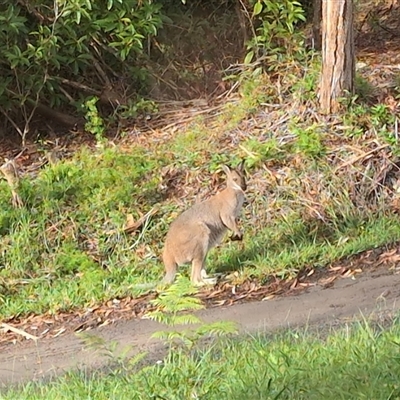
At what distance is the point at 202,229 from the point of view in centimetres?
935

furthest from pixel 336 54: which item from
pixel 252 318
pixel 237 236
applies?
pixel 252 318

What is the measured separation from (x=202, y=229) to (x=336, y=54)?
11.3 feet

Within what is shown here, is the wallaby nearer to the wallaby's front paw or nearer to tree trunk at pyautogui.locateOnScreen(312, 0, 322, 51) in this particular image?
the wallaby's front paw

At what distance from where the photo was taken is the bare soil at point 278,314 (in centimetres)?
750

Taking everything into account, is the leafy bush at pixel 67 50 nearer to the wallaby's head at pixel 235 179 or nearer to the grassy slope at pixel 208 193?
the grassy slope at pixel 208 193

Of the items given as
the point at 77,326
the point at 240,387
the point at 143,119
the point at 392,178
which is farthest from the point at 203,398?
the point at 143,119

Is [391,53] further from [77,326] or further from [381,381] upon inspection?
[381,381]

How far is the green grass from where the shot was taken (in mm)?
4590

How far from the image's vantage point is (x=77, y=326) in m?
9.28

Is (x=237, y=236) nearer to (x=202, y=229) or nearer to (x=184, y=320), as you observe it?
(x=202, y=229)

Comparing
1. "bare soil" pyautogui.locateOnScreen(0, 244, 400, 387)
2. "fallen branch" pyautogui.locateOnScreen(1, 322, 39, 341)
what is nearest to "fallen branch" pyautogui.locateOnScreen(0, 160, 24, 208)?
"fallen branch" pyautogui.locateOnScreen(1, 322, 39, 341)

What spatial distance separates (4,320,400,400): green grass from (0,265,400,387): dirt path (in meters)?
1.16

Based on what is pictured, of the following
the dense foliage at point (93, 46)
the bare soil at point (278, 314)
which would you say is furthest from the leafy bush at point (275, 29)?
the bare soil at point (278, 314)

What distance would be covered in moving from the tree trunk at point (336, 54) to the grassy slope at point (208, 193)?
283mm
